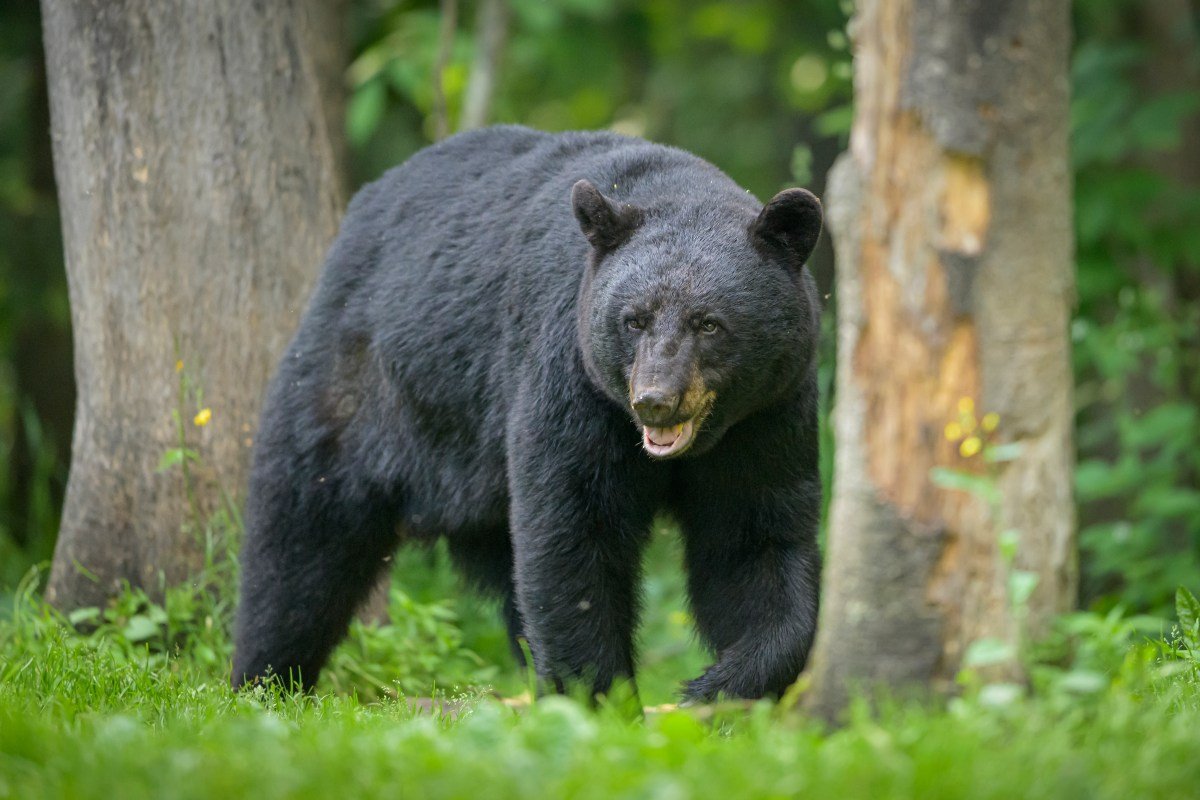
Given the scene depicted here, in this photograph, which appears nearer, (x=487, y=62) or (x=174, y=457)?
(x=174, y=457)

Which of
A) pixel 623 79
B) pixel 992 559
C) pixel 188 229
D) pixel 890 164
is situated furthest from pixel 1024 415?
pixel 623 79

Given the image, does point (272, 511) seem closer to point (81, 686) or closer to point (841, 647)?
point (81, 686)

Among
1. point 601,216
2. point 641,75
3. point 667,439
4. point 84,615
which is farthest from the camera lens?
point 641,75

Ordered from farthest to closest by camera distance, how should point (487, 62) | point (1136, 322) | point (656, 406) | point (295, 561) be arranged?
point (487, 62)
point (1136, 322)
point (295, 561)
point (656, 406)

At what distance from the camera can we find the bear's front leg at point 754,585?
4.50 m

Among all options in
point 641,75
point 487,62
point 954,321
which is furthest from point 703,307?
point 641,75

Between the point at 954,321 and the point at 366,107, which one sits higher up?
the point at 366,107

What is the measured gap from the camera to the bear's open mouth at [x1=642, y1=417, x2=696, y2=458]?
14.2ft

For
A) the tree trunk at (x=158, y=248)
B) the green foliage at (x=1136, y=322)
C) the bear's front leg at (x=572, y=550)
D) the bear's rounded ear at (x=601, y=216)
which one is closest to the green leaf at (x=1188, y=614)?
the bear's front leg at (x=572, y=550)

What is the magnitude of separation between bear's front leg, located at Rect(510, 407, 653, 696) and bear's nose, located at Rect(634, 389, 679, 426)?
1.26 ft

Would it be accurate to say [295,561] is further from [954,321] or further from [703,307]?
[954,321]

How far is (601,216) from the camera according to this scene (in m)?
4.59

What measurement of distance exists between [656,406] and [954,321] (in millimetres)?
1227

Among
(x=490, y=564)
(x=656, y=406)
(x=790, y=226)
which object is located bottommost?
(x=490, y=564)
